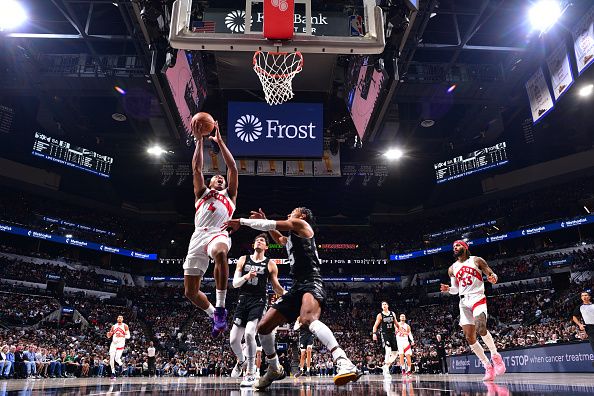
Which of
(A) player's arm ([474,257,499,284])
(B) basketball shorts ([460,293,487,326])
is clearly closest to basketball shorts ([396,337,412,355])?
(B) basketball shorts ([460,293,487,326])

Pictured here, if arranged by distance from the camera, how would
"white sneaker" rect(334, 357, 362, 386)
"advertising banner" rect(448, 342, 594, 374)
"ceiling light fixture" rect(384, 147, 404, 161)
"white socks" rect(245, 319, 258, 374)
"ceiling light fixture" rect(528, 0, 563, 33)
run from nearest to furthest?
"white sneaker" rect(334, 357, 362, 386), "white socks" rect(245, 319, 258, 374), "advertising banner" rect(448, 342, 594, 374), "ceiling light fixture" rect(528, 0, 563, 33), "ceiling light fixture" rect(384, 147, 404, 161)

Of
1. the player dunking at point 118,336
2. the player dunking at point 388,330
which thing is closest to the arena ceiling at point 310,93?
the player dunking at point 118,336

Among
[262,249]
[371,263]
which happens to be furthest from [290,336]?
[262,249]

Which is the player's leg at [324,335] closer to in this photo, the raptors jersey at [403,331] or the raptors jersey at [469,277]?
the raptors jersey at [469,277]

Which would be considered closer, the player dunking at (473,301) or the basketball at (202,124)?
the basketball at (202,124)

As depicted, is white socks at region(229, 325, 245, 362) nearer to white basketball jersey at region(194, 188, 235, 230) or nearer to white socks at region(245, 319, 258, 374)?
white socks at region(245, 319, 258, 374)

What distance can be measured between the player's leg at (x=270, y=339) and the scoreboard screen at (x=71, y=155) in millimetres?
23051

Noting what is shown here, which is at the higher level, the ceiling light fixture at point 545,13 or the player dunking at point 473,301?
the ceiling light fixture at point 545,13

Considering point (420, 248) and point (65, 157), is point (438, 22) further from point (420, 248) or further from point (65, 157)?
point (420, 248)

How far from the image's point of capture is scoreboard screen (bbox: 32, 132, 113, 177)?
77.3ft

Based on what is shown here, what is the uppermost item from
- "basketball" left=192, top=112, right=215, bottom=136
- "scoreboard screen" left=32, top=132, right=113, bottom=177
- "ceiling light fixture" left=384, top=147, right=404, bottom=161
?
"scoreboard screen" left=32, top=132, right=113, bottom=177

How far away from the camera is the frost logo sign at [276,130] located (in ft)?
46.7

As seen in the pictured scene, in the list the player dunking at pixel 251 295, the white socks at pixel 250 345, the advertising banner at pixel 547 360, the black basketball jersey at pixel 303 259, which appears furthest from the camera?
the advertising banner at pixel 547 360

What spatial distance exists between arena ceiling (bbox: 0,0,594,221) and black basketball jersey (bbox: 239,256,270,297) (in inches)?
241
